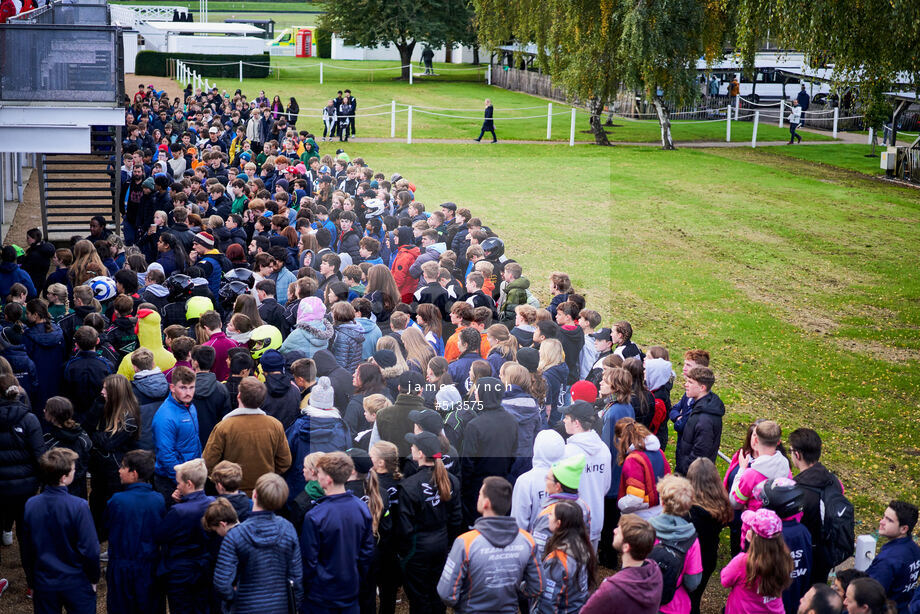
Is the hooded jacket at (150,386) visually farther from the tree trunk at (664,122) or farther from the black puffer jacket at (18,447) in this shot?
the tree trunk at (664,122)

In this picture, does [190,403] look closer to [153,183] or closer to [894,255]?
[153,183]

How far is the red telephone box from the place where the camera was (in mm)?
66312

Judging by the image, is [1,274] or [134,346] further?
[1,274]

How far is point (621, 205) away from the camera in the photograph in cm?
2306

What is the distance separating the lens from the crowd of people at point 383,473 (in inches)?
209

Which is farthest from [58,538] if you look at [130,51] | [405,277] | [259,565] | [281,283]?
[130,51]

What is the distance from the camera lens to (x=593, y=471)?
6.38 m

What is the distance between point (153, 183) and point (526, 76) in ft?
133

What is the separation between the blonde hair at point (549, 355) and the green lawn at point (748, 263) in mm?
3081

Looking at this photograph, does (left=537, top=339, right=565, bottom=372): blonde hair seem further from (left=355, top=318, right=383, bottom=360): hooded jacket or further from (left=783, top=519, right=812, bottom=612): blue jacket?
(left=783, top=519, right=812, bottom=612): blue jacket

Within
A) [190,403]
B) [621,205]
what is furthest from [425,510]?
[621,205]

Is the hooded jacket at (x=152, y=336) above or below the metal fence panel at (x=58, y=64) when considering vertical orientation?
below

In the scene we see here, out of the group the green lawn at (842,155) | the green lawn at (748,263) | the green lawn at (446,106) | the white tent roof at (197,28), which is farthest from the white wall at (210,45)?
the green lawn at (842,155)

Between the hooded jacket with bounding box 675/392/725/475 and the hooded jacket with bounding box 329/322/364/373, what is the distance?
309 centimetres
